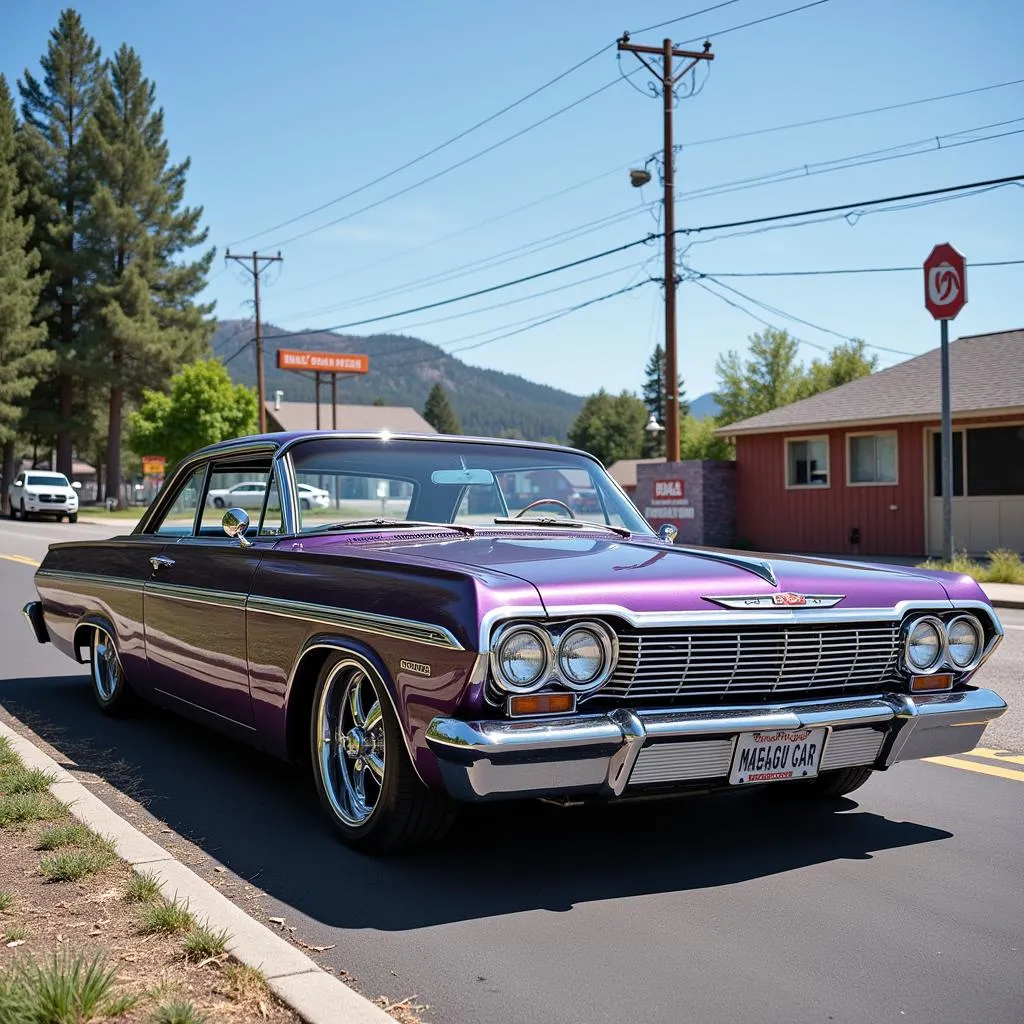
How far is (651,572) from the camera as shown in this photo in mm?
4133

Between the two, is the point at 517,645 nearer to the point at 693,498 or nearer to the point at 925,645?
the point at 925,645

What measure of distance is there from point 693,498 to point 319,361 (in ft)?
183

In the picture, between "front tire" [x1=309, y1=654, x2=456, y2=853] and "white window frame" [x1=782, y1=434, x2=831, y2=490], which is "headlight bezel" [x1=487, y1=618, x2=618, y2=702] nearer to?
"front tire" [x1=309, y1=654, x2=456, y2=853]

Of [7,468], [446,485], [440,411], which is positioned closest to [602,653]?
[446,485]

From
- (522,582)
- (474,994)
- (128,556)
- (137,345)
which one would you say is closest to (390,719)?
(522,582)

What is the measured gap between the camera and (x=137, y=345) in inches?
2377

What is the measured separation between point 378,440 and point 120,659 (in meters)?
2.26

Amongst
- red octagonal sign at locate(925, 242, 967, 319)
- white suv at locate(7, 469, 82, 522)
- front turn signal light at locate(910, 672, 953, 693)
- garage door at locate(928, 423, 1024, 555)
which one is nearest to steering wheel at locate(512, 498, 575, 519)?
front turn signal light at locate(910, 672, 953, 693)

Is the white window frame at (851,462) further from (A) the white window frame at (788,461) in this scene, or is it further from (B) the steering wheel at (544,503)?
(B) the steering wheel at (544,503)

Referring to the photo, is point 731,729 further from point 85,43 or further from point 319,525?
point 85,43

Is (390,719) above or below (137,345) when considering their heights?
below

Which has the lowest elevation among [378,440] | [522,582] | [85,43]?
[522,582]

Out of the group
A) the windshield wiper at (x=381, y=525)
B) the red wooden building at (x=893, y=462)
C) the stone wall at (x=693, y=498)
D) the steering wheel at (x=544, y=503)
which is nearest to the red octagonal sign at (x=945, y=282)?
the red wooden building at (x=893, y=462)

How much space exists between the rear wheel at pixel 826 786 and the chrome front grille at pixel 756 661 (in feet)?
2.47
